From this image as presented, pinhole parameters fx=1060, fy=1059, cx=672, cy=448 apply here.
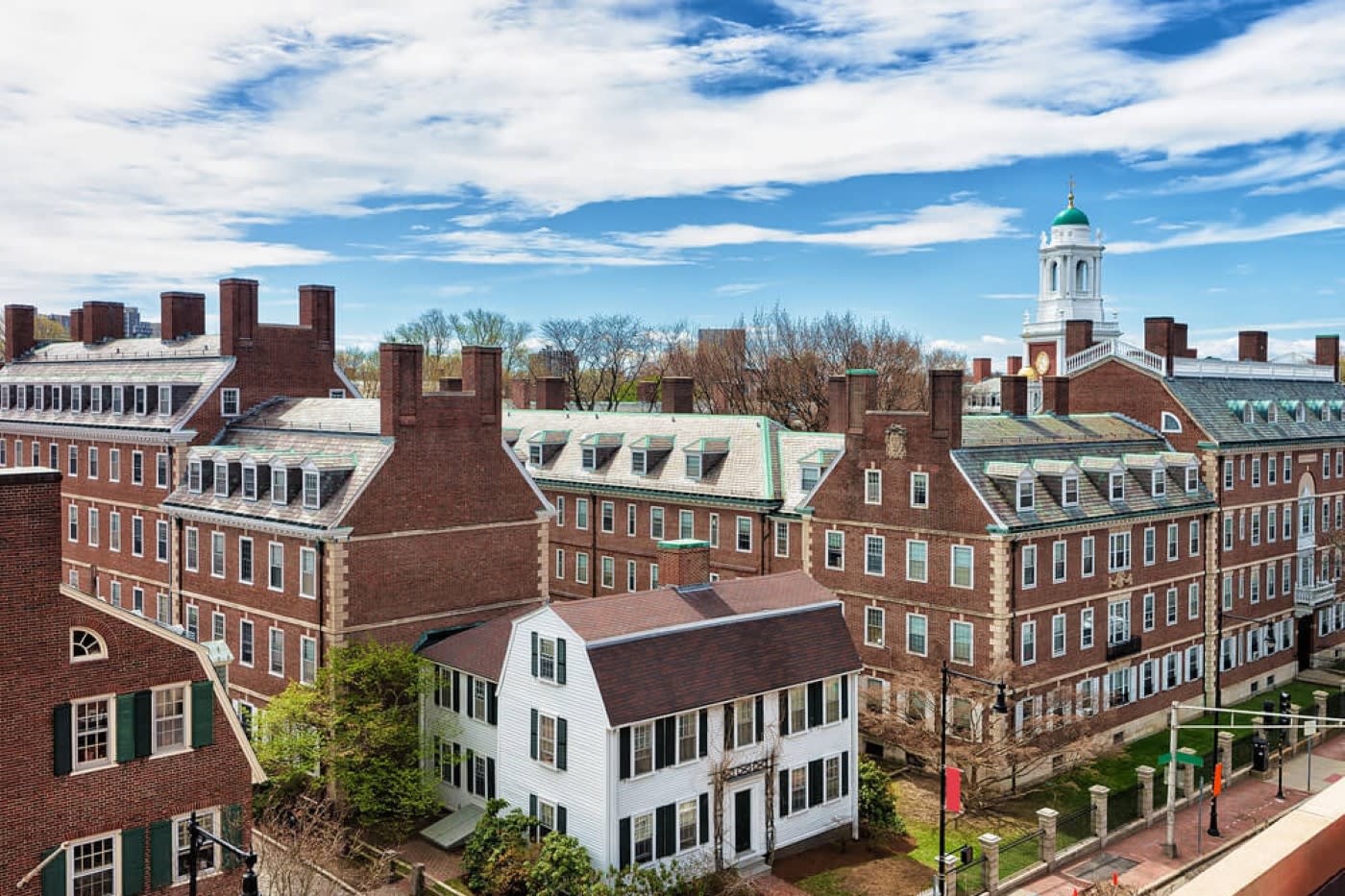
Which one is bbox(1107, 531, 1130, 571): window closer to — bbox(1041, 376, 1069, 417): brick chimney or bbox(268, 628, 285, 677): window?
bbox(1041, 376, 1069, 417): brick chimney

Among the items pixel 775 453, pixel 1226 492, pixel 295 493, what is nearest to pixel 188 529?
pixel 295 493

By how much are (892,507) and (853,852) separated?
1425 cm

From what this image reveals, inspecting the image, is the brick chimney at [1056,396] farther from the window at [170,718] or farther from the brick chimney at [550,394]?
the window at [170,718]

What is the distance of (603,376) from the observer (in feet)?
365

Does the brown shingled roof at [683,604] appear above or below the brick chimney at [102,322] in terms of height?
below

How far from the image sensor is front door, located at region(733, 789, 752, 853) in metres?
30.9

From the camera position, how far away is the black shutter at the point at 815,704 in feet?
108

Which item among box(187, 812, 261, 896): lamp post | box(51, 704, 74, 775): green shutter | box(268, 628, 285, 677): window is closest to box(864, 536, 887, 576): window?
box(268, 628, 285, 677): window

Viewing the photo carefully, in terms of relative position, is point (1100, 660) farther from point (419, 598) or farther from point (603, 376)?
point (603, 376)

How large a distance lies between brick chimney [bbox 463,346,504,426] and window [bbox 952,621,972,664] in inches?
757

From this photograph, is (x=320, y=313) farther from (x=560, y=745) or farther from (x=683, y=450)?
(x=560, y=745)

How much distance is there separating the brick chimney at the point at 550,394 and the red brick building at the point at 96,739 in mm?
47449

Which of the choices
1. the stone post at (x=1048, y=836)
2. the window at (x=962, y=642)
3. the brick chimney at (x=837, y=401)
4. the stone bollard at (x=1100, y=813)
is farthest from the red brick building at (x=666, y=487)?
the stone post at (x=1048, y=836)

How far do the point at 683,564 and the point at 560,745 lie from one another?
7208 mm
